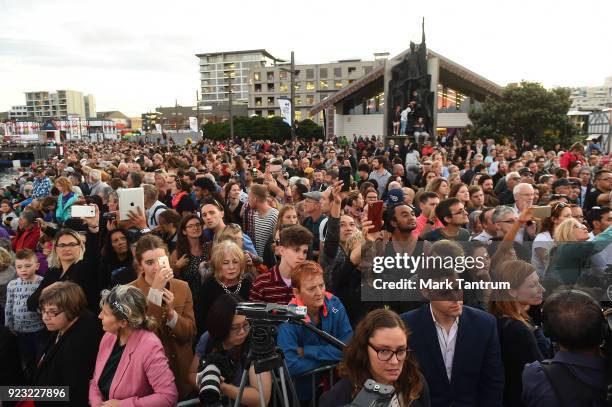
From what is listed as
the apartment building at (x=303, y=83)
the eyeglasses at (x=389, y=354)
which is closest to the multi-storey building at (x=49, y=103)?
the apartment building at (x=303, y=83)

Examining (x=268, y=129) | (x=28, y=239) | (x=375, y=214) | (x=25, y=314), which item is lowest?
(x=25, y=314)

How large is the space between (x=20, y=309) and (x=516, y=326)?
4.03 metres

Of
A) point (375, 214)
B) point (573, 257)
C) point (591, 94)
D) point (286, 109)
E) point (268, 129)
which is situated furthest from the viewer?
point (591, 94)

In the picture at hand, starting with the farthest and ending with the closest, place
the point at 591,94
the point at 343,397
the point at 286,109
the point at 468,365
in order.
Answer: the point at 591,94 → the point at 286,109 → the point at 468,365 → the point at 343,397

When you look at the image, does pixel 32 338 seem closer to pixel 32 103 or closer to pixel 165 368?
pixel 165 368

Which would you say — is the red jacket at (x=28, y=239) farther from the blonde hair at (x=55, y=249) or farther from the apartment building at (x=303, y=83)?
Result: the apartment building at (x=303, y=83)

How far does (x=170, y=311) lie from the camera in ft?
9.61

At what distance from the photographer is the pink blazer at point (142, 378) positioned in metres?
2.53

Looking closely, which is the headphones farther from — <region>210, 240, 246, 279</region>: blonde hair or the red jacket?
the red jacket

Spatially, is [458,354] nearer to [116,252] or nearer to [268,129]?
[116,252]

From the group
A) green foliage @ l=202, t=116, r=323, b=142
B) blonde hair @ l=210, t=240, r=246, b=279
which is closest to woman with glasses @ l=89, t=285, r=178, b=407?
blonde hair @ l=210, t=240, r=246, b=279

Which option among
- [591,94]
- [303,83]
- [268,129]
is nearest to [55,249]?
[268,129]

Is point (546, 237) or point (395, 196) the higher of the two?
point (395, 196)

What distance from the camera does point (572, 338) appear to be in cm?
192
